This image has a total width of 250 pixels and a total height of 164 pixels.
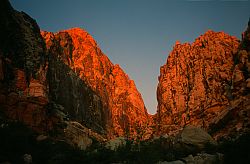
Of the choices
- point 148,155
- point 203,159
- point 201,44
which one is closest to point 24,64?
point 148,155

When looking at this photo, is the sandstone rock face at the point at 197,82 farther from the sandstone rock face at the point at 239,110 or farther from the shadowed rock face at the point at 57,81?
the shadowed rock face at the point at 57,81

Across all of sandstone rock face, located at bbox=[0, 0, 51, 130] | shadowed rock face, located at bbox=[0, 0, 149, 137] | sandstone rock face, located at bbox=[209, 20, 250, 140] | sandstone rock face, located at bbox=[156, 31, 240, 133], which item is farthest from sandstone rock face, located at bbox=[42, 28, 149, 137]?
sandstone rock face, located at bbox=[0, 0, 51, 130]

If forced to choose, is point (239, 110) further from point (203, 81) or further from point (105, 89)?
point (105, 89)

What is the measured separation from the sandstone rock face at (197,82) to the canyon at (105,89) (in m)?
0.18

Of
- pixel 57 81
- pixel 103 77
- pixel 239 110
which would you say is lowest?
pixel 239 110

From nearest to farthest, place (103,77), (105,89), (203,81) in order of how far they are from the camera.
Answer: (203,81)
(105,89)
(103,77)

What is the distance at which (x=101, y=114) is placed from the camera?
80.2 m

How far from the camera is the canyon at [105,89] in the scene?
31.1 metres

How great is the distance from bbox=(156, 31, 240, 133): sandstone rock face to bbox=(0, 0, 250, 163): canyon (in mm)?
182

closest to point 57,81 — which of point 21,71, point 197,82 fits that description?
point 21,71

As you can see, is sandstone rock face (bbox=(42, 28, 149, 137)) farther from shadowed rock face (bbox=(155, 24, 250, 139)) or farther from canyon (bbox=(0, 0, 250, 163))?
shadowed rock face (bbox=(155, 24, 250, 139))

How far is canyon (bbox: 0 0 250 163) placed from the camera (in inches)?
1223

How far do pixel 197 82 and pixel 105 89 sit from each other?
47.0 m

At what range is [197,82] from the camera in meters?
62.3
